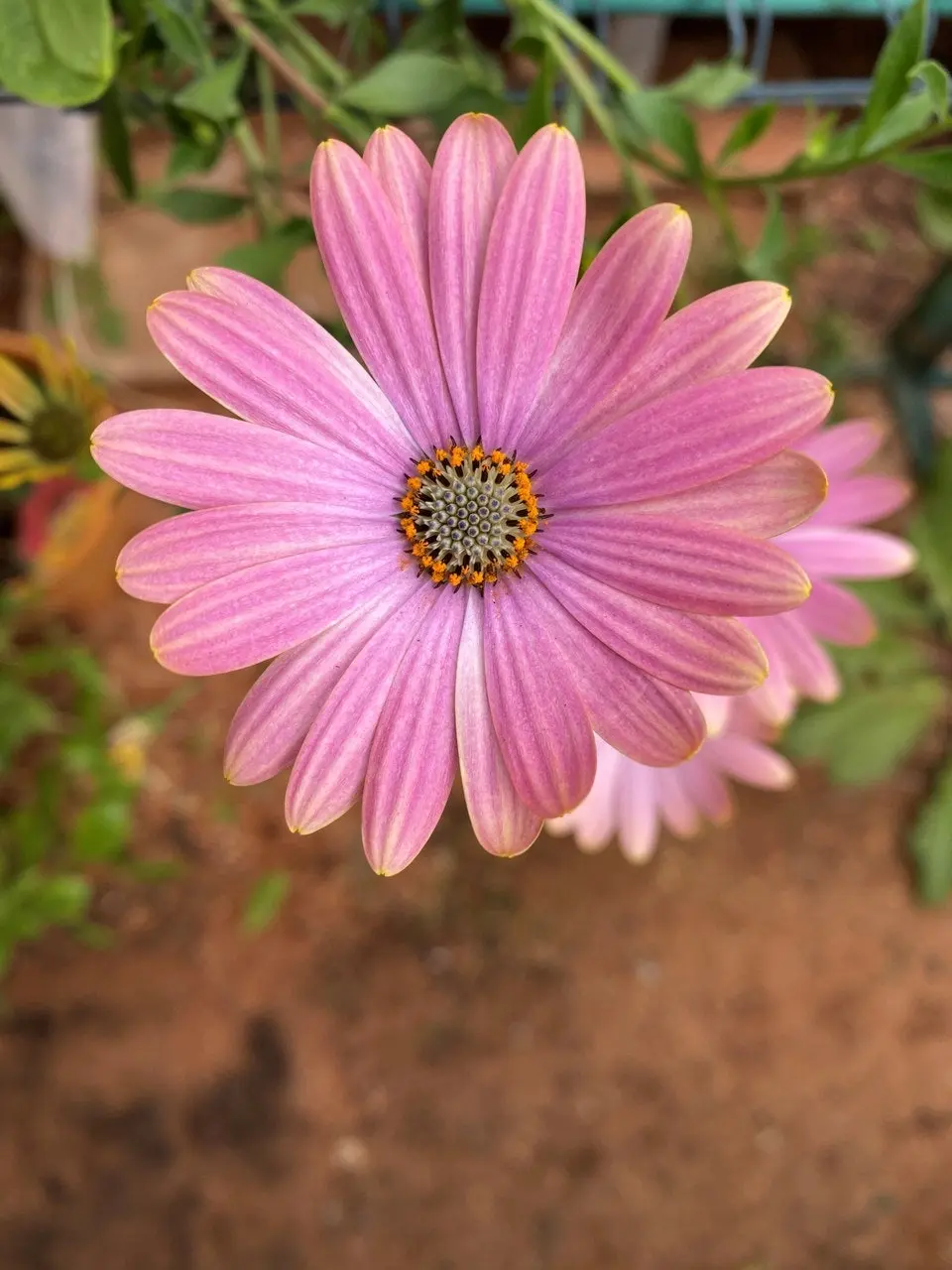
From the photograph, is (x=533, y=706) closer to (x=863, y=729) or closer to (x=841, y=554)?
(x=841, y=554)

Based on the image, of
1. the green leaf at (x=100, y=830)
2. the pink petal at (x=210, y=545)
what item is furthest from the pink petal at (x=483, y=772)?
the green leaf at (x=100, y=830)

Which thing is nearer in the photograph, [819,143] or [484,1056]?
[819,143]

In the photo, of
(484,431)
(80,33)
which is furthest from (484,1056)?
(80,33)

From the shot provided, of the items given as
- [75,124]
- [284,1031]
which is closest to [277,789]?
[284,1031]

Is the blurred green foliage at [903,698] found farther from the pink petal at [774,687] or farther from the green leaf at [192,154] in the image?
Answer: the green leaf at [192,154]

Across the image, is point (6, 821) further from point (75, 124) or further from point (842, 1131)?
point (842, 1131)

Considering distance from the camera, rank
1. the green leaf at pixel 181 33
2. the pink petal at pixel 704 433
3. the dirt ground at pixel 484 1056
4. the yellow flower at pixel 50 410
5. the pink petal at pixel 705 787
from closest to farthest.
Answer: the pink petal at pixel 704 433
the green leaf at pixel 181 33
the yellow flower at pixel 50 410
the pink petal at pixel 705 787
the dirt ground at pixel 484 1056

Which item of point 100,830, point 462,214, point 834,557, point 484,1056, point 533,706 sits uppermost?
point 462,214
